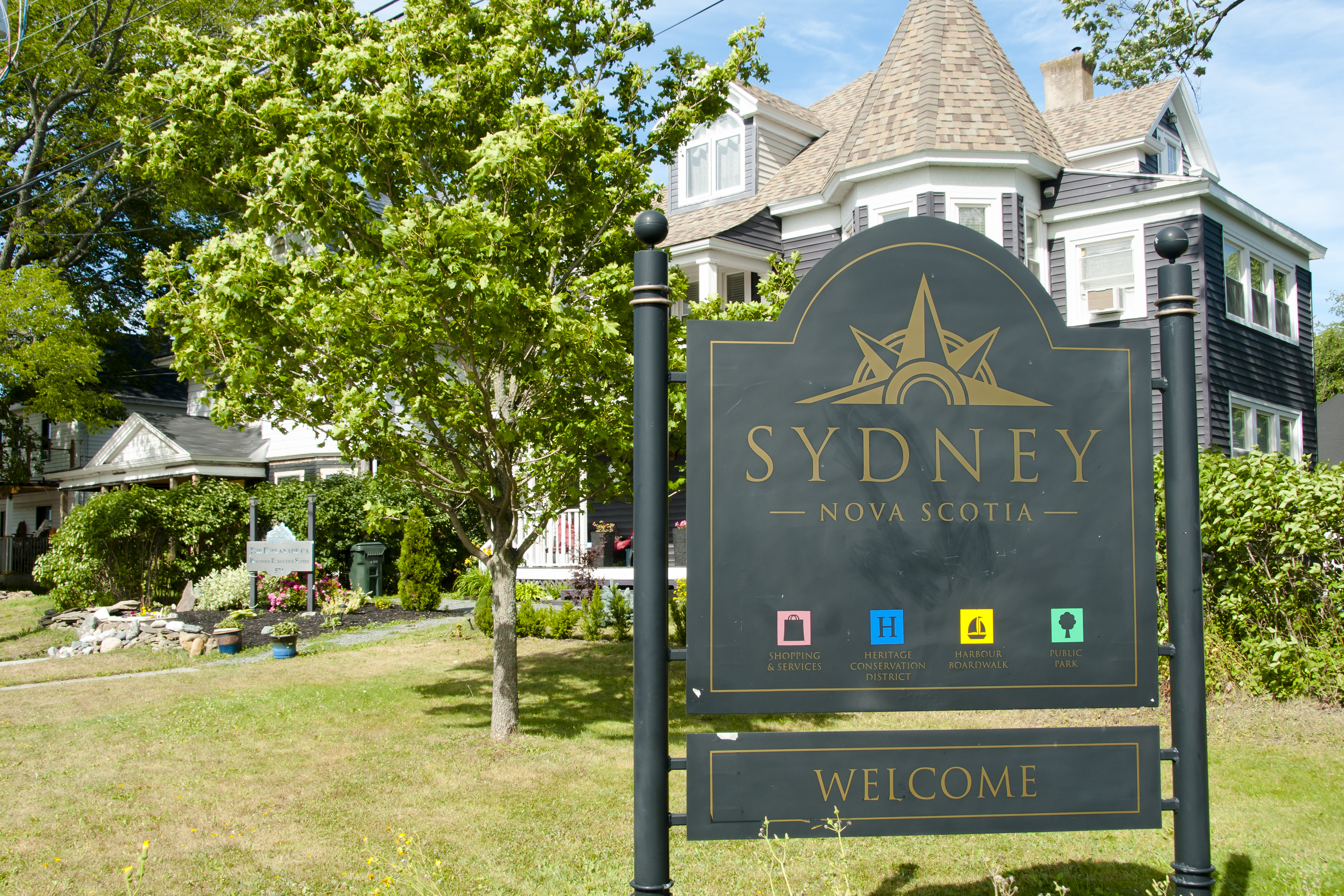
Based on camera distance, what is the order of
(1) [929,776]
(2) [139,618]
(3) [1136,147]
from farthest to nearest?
1. (3) [1136,147]
2. (2) [139,618]
3. (1) [929,776]

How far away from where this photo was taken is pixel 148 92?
7703mm

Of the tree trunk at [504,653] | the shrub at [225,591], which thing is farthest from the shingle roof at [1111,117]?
the shrub at [225,591]

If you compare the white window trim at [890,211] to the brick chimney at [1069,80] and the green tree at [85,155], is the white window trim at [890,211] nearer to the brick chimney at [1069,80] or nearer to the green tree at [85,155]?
the brick chimney at [1069,80]

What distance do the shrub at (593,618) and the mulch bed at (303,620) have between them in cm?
346

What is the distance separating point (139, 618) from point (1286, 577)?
51.0 ft

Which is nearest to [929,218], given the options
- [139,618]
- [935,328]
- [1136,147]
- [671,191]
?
[935,328]

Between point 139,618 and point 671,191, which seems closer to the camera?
point 139,618

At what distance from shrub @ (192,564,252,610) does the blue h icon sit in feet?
51.0

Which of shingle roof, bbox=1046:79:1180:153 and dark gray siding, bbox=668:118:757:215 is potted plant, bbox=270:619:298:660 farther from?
shingle roof, bbox=1046:79:1180:153

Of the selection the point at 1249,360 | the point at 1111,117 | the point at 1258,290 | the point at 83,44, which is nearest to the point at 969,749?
the point at 1249,360

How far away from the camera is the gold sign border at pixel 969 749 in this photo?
304cm

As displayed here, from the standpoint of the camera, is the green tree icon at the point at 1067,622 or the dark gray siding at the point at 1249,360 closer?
the green tree icon at the point at 1067,622

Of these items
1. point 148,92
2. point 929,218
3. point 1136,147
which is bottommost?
point 929,218

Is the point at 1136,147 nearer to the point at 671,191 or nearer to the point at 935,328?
the point at 671,191
